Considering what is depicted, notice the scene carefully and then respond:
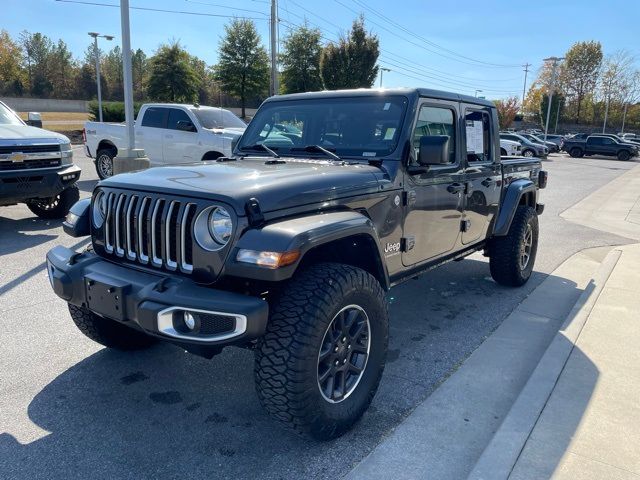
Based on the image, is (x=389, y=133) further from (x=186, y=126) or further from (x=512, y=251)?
(x=186, y=126)

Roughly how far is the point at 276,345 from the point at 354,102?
2069 millimetres

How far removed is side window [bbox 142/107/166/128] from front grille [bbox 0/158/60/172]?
428 cm

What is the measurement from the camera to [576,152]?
37.3 m

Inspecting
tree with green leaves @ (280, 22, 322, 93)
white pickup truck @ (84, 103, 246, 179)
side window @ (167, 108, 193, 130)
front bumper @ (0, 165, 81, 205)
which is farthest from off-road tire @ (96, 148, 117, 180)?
tree with green leaves @ (280, 22, 322, 93)

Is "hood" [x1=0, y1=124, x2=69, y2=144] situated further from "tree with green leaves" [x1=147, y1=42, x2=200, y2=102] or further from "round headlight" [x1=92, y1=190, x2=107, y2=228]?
"tree with green leaves" [x1=147, y1=42, x2=200, y2=102]

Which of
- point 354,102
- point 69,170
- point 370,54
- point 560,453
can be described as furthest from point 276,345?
point 370,54

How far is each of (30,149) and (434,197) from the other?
569 centimetres

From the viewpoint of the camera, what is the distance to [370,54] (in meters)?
34.7

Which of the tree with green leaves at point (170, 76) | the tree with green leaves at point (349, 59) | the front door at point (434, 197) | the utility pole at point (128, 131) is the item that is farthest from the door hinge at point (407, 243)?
the tree with green leaves at point (170, 76)

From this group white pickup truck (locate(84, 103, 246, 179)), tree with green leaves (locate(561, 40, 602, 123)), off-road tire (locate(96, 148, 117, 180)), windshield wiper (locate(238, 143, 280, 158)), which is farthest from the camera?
tree with green leaves (locate(561, 40, 602, 123))

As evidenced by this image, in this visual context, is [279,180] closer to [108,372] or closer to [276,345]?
[276,345]

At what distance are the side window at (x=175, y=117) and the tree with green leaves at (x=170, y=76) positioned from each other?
26877mm

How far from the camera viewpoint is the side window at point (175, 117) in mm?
10875

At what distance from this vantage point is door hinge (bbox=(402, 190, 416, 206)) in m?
3.49
